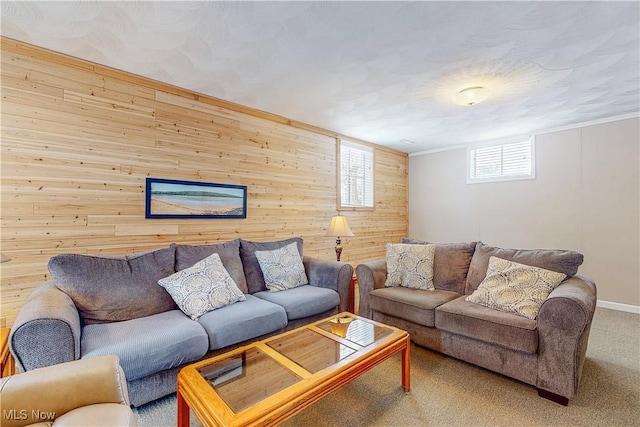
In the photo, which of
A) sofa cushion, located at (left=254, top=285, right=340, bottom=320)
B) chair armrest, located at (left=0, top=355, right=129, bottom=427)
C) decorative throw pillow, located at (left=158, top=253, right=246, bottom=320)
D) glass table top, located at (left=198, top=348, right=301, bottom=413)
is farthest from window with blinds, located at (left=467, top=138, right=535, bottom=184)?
chair armrest, located at (left=0, top=355, right=129, bottom=427)

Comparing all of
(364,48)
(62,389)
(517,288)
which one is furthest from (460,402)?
(364,48)

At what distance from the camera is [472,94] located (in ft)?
9.42

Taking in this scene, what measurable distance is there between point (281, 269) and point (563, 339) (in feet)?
7.48

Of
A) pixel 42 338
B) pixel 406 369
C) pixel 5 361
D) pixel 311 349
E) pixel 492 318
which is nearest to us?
pixel 42 338

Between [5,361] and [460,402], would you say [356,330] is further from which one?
[5,361]

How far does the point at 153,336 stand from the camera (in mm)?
1869

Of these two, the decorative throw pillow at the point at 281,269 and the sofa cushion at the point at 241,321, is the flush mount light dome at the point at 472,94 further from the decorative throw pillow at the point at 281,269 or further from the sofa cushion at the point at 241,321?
the sofa cushion at the point at 241,321

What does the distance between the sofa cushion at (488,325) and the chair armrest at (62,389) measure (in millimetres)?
2177

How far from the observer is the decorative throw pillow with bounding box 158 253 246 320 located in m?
2.31

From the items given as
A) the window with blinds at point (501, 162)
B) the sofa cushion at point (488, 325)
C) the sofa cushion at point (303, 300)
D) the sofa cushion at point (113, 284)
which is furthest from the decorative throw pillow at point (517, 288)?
the window with blinds at point (501, 162)

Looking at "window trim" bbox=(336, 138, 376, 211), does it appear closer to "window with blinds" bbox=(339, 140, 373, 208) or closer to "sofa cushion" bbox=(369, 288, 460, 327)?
"window with blinds" bbox=(339, 140, 373, 208)

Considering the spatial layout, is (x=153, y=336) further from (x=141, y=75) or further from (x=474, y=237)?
(x=474, y=237)

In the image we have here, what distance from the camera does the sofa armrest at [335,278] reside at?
120 inches

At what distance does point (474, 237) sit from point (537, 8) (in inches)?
149
